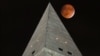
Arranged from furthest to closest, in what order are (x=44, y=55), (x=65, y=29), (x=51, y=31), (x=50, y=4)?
1. (x=50, y=4)
2. (x=65, y=29)
3. (x=51, y=31)
4. (x=44, y=55)

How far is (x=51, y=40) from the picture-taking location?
3733 inches

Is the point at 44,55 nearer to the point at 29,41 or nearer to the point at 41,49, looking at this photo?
the point at 41,49

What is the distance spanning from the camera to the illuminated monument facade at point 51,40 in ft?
301

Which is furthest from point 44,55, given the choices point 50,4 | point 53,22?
point 50,4

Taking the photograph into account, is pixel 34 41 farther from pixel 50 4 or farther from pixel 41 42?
pixel 50 4

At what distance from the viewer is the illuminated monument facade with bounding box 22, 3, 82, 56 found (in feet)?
301

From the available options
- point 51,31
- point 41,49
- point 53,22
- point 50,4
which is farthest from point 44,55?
point 50,4

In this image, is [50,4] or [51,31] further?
[50,4]

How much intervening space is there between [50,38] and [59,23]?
13088 millimetres

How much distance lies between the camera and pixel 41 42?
9375cm

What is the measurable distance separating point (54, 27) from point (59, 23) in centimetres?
550

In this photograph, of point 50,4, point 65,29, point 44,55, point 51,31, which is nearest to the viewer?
point 44,55

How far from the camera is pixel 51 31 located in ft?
326

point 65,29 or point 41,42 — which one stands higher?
point 41,42
